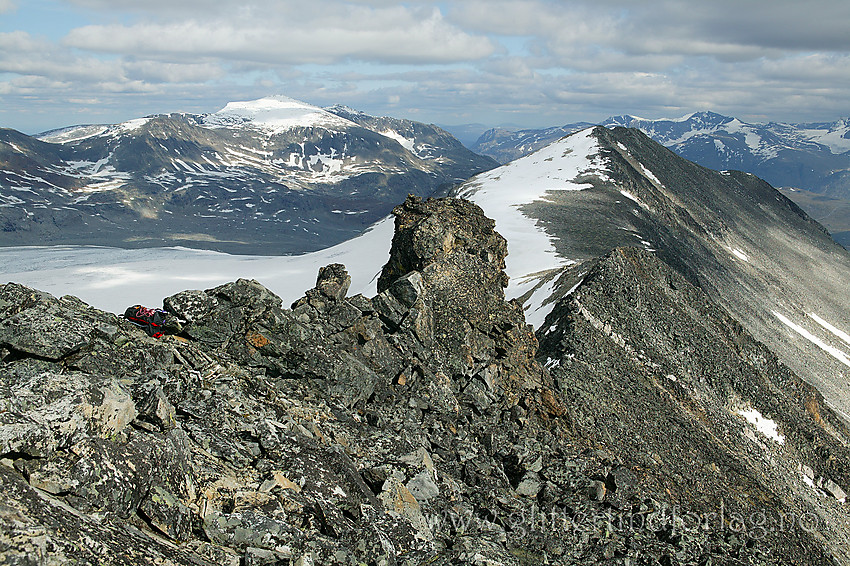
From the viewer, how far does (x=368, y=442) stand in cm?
1484

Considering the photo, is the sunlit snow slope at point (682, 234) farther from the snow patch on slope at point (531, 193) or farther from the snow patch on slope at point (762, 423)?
the snow patch on slope at point (762, 423)

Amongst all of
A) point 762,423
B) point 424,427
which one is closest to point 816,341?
point 762,423

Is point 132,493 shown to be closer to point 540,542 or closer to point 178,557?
point 178,557

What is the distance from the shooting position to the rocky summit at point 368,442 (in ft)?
30.6

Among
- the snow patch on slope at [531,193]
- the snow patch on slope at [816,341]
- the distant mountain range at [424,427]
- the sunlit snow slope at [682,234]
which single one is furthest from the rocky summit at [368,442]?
the snow patch on slope at [816,341]

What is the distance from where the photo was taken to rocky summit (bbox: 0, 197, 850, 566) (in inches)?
367

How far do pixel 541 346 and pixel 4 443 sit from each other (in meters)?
31.0

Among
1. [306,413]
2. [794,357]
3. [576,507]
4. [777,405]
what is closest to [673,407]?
[777,405]

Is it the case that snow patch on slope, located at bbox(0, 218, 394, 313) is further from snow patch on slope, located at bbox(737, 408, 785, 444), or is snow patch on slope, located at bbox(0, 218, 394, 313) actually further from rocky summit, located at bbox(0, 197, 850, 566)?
rocky summit, located at bbox(0, 197, 850, 566)

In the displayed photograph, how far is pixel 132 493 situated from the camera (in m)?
9.42

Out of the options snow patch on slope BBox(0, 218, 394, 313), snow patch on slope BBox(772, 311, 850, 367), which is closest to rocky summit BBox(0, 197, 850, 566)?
snow patch on slope BBox(0, 218, 394, 313)

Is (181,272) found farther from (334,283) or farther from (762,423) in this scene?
(762,423)

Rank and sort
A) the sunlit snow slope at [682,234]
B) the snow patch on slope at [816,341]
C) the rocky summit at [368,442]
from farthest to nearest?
1. the snow patch on slope at [816,341]
2. the sunlit snow slope at [682,234]
3. the rocky summit at [368,442]

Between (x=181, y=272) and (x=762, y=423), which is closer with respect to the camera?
(x=762, y=423)
